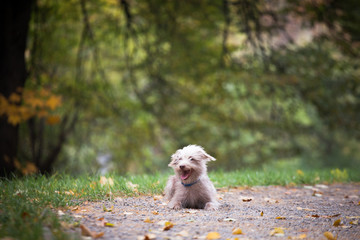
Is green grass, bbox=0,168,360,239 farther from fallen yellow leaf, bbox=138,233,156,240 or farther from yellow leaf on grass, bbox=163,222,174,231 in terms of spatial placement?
yellow leaf on grass, bbox=163,222,174,231

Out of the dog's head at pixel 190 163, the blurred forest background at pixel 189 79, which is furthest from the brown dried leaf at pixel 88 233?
the blurred forest background at pixel 189 79

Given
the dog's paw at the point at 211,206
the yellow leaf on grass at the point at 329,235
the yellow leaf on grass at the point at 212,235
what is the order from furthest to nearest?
the dog's paw at the point at 211,206 < the yellow leaf on grass at the point at 329,235 < the yellow leaf on grass at the point at 212,235

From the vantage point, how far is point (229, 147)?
12.9 meters

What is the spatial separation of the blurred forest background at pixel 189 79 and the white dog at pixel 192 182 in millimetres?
5248

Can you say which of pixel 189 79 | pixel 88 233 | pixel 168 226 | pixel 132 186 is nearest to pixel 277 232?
pixel 168 226

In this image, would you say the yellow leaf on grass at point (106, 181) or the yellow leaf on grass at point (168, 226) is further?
the yellow leaf on grass at point (106, 181)

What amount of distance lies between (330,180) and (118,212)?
17.5 feet

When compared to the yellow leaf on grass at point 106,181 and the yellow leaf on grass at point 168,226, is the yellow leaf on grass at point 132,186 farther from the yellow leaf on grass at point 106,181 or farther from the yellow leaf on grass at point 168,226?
the yellow leaf on grass at point 168,226

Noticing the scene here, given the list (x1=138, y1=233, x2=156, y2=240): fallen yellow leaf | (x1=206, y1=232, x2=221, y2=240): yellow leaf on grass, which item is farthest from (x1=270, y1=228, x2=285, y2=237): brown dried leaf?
(x1=138, y1=233, x2=156, y2=240): fallen yellow leaf

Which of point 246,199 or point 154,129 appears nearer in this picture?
point 246,199

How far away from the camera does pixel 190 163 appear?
15.4 feet

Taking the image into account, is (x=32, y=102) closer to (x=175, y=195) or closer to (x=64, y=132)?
(x=64, y=132)

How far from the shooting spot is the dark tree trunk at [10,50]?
844 cm

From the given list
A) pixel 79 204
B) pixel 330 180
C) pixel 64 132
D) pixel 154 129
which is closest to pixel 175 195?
pixel 79 204
